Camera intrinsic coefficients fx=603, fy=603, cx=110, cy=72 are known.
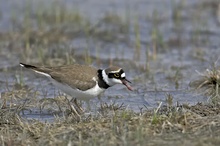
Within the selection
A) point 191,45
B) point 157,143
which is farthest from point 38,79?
point 157,143

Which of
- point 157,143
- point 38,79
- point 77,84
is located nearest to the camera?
point 157,143

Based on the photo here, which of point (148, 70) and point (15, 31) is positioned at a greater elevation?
point (15, 31)

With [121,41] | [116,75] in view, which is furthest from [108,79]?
[121,41]

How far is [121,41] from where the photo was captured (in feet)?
41.1

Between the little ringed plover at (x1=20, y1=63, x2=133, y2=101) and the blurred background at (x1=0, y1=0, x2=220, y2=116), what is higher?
the blurred background at (x1=0, y1=0, x2=220, y2=116)

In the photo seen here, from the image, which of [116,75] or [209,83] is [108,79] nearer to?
[116,75]

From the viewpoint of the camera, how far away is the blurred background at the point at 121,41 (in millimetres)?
9469

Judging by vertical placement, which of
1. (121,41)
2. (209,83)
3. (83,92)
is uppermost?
(121,41)

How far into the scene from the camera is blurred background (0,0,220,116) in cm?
947

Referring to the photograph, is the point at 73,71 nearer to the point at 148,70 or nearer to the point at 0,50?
the point at 148,70

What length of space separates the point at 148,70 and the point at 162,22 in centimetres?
382

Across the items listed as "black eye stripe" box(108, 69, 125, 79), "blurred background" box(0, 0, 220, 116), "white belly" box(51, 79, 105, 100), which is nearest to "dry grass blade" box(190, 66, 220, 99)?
"blurred background" box(0, 0, 220, 116)

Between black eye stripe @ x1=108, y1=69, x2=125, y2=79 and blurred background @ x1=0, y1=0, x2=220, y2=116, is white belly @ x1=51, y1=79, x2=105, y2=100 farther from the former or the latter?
blurred background @ x1=0, y1=0, x2=220, y2=116

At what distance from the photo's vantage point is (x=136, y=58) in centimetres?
1124
